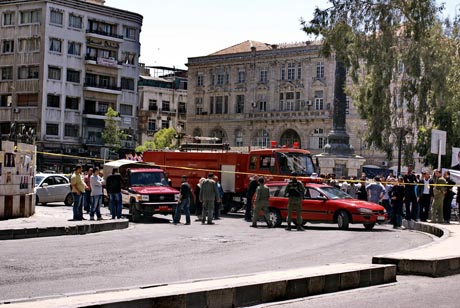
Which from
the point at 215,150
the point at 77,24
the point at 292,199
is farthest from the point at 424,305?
the point at 77,24

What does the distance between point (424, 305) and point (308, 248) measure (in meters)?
7.77

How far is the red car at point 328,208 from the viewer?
2567 centimetres

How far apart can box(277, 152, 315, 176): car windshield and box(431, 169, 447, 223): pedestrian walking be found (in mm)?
7683

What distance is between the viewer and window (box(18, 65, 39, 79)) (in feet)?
250

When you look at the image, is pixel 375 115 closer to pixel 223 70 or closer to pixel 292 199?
pixel 292 199

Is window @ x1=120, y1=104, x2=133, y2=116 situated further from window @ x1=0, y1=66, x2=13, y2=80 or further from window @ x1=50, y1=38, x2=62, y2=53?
window @ x1=0, y1=66, x2=13, y2=80

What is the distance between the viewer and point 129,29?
8419 cm

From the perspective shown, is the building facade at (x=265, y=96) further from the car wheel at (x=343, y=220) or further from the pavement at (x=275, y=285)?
the pavement at (x=275, y=285)

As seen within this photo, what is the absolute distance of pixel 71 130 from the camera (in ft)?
260

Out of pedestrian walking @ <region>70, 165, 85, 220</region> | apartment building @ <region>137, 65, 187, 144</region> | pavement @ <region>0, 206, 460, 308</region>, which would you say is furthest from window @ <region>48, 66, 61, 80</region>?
pavement @ <region>0, 206, 460, 308</region>

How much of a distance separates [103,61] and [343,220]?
5848cm

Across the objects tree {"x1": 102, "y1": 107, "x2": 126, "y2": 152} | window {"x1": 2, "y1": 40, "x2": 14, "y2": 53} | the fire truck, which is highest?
window {"x1": 2, "y1": 40, "x2": 14, "y2": 53}

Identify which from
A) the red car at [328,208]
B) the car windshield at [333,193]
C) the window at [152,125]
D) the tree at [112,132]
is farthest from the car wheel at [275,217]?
the window at [152,125]

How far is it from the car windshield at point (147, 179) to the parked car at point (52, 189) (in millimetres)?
7818
